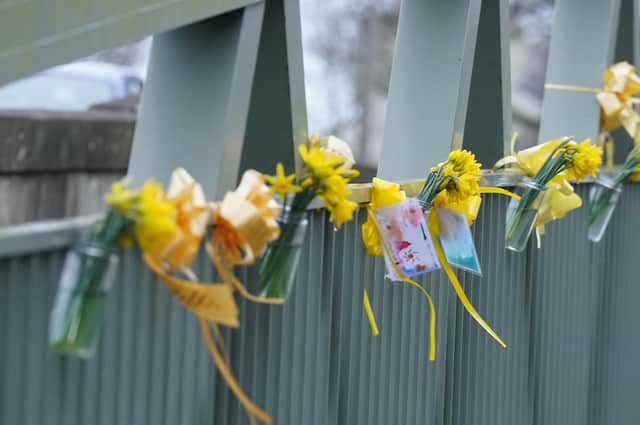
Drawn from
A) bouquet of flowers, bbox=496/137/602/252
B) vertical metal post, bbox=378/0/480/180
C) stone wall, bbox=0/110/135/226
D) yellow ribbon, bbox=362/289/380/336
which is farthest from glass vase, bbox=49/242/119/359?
stone wall, bbox=0/110/135/226

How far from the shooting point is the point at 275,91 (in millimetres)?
1996

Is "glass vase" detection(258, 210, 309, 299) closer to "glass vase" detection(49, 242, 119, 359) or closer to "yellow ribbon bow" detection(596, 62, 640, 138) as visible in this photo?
"glass vase" detection(49, 242, 119, 359)

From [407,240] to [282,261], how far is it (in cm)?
42

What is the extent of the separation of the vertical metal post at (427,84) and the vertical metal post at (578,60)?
1021 mm

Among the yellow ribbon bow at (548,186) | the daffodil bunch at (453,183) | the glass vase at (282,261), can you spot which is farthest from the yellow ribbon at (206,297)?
the yellow ribbon bow at (548,186)

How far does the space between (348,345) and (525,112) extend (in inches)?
769

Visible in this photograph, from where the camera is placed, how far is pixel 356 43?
21891mm

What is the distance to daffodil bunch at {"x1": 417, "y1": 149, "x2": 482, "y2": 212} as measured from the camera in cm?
228

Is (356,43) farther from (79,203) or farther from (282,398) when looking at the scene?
(282,398)

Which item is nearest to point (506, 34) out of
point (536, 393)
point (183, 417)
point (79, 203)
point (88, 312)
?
point (536, 393)

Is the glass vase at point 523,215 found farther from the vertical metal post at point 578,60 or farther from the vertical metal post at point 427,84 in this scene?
the vertical metal post at point 578,60

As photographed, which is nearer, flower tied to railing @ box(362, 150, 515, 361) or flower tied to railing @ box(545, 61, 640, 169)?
flower tied to railing @ box(362, 150, 515, 361)

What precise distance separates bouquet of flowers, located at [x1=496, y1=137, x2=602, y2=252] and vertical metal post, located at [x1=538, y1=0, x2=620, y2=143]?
933 mm

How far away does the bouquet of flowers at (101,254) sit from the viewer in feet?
4.50
